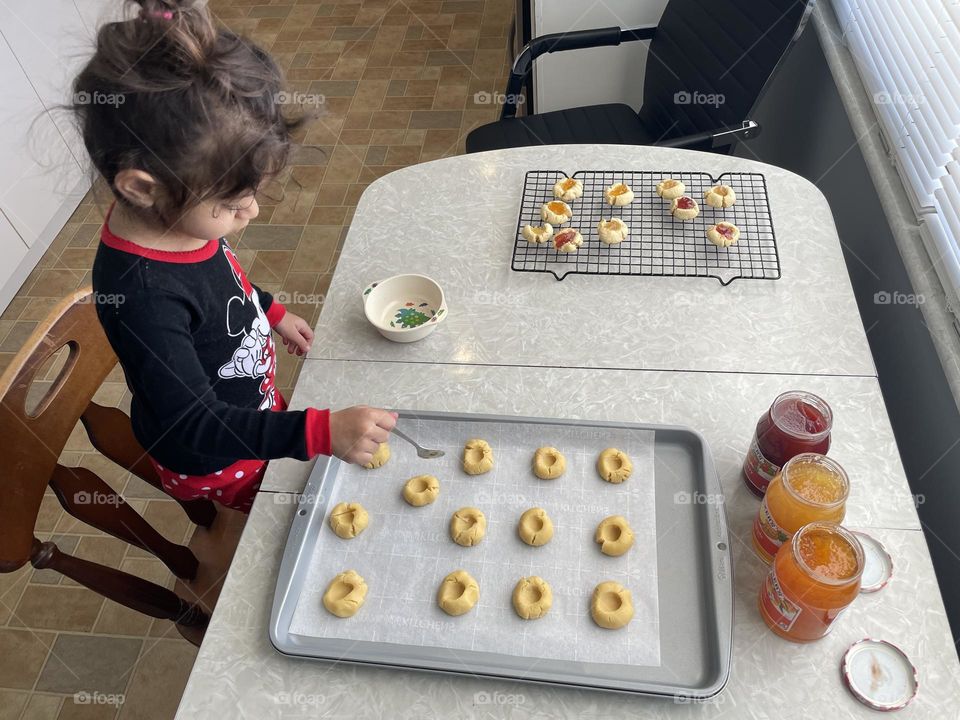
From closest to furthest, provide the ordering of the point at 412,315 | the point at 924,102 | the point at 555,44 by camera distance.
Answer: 1. the point at 412,315
2. the point at 924,102
3. the point at 555,44

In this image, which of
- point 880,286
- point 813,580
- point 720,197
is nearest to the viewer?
point 813,580

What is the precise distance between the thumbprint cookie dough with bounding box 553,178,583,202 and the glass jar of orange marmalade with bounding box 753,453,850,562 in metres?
0.71

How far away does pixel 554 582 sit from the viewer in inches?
34.9

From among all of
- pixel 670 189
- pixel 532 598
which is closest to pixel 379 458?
pixel 532 598

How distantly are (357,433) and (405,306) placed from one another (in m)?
0.36

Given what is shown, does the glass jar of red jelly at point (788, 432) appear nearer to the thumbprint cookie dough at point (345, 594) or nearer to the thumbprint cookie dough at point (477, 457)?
the thumbprint cookie dough at point (477, 457)

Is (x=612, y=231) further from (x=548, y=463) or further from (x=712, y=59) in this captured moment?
(x=712, y=59)

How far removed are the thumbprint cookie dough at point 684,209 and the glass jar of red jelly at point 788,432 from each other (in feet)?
1.62

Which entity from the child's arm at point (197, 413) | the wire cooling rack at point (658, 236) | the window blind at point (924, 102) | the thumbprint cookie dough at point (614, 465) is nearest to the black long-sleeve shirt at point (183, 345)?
the child's arm at point (197, 413)

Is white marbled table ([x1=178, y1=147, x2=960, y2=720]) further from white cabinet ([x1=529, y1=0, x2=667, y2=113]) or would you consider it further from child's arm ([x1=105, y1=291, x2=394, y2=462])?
white cabinet ([x1=529, y1=0, x2=667, y2=113])

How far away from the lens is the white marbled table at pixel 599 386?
0.81 meters

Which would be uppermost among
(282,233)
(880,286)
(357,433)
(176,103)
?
(176,103)

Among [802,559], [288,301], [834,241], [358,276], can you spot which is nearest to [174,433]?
[358,276]

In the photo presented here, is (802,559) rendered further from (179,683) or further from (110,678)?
(110,678)
